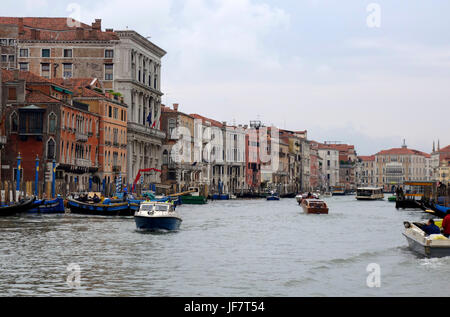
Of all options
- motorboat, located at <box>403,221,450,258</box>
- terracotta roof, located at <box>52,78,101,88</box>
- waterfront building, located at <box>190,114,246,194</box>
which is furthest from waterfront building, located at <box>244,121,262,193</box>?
motorboat, located at <box>403,221,450,258</box>

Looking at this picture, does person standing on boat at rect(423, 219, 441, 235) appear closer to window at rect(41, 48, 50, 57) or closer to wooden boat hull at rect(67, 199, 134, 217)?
wooden boat hull at rect(67, 199, 134, 217)

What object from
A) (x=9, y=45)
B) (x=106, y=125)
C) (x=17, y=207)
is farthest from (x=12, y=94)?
(x=17, y=207)

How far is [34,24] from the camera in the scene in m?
82.8

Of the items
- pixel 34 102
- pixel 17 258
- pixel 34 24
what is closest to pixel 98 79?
pixel 34 24

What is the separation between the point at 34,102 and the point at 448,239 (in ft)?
138

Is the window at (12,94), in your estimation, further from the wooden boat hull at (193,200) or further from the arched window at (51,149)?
the wooden boat hull at (193,200)

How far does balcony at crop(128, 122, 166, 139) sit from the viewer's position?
79.8 meters

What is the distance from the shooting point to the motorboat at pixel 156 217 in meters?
33.9

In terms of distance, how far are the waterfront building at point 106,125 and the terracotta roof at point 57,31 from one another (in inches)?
246

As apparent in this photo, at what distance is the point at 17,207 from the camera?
43.6 meters

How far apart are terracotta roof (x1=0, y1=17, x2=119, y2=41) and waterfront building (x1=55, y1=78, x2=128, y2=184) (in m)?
6.26

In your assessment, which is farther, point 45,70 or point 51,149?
point 45,70

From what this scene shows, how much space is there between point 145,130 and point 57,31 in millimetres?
13132

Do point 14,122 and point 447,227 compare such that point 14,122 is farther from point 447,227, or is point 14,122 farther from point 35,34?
point 447,227
